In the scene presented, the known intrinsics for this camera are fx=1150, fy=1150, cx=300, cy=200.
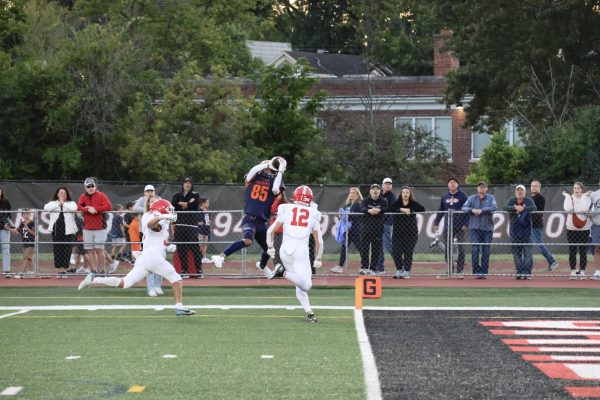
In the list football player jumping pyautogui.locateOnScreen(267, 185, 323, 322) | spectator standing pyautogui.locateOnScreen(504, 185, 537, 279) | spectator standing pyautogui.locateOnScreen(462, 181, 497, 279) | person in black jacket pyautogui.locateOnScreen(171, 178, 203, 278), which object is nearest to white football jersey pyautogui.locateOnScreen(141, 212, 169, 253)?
football player jumping pyautogui.locateOnScreen(267, 185, 323, 322)

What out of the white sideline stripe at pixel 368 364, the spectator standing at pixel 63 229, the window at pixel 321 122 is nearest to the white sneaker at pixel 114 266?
the spectator standing at pixel 63 229

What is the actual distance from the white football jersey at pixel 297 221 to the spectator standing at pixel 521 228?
25.3ft

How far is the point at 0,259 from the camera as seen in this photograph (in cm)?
2389

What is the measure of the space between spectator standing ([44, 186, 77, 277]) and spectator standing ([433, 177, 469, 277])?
281 inches

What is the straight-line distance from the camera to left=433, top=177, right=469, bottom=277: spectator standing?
22062mm

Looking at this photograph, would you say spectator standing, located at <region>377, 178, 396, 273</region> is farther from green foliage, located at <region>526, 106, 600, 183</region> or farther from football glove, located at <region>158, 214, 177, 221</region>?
green foliage, located at <region>526, 106, 600, 183</region>

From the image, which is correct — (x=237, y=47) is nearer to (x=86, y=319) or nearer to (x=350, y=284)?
(x=350, y=284)

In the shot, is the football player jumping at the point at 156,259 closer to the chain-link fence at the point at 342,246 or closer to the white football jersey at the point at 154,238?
the white football jersey at the point at 154,238

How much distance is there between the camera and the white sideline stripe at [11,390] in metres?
9.54

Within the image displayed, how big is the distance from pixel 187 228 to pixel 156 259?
6.59 meters

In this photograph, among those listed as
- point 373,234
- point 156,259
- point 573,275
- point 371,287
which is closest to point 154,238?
point 156,259

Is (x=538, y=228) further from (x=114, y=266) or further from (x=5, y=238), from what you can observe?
(x=5, y=238)

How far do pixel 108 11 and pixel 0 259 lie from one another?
20.3 meters

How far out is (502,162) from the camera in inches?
1400
